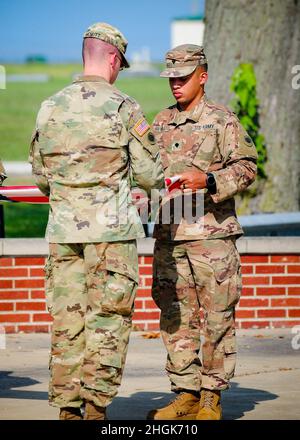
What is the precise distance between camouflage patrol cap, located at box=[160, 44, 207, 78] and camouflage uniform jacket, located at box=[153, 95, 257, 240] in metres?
0.21

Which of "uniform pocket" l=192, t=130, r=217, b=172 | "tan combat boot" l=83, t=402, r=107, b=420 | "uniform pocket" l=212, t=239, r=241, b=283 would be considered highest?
"uniform pocket" l=192, t=130, r=217, b=172

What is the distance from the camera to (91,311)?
596cm

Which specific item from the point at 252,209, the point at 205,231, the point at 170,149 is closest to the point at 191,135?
the point at 170,149

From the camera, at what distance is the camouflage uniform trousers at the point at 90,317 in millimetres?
5918

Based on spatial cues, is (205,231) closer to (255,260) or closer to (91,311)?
(91,311)

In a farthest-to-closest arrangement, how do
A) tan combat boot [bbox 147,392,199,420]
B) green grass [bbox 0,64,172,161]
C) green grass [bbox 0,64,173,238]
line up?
green grass [bbox 0,64,172,161] → green grass [bbox 0,64,173,238] → tan combat boot [bbox 147,392,199,420]

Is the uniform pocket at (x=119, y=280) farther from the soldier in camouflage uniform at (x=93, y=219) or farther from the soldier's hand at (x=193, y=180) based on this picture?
the soldier's hand at (x=193, y=180)

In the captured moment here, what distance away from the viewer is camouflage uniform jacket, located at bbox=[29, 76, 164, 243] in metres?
5.94

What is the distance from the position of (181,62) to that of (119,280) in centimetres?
143

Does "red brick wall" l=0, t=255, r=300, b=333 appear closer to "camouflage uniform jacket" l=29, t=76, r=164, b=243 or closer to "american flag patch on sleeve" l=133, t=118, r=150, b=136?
"camouflage uniform jacket" l=29, t=76, r=164, b=243

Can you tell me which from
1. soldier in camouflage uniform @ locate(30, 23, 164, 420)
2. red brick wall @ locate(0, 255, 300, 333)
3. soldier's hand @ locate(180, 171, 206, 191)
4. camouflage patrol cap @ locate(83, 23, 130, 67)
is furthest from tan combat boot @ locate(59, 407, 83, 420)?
red brick wall @ locate(0, 255, 300, 333)

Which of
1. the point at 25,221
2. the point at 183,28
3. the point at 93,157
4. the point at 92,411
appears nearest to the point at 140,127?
the point at 93,157

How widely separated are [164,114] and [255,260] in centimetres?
307

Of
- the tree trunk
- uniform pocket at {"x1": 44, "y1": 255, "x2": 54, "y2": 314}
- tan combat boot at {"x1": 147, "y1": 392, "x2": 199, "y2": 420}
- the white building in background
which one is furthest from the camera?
the white building in background
